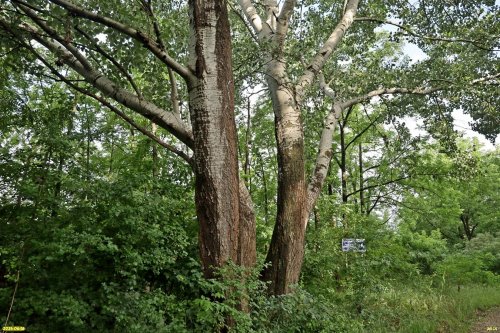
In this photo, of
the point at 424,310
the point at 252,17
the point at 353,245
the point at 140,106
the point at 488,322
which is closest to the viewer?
the point at 140,106

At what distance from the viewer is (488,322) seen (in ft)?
24.4

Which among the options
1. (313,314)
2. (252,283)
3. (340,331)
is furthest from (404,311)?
(252,283)

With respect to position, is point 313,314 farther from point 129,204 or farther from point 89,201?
point 89,201

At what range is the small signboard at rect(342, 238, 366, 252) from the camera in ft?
25.3

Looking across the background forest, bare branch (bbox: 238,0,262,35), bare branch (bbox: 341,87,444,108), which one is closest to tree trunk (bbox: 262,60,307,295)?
the background forest

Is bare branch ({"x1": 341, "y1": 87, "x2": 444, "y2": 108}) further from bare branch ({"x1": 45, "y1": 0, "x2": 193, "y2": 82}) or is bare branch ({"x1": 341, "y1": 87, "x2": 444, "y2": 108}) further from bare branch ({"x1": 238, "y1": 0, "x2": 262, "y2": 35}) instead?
bare branch ({"x1": 45, "y1": 0, "x2": 193, "y2": 82})

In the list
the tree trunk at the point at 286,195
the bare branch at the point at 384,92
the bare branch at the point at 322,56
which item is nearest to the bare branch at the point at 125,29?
the tree trunk at the point at 286,195

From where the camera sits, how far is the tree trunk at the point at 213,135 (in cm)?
390

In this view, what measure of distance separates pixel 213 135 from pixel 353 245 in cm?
495

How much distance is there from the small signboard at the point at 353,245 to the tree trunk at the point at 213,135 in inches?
169

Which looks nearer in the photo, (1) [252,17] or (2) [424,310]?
(1) [252,17]

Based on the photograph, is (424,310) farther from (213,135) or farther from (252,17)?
(252,17)

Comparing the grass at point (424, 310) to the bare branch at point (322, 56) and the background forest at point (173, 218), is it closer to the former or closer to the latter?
the background forest at point (173, 218)

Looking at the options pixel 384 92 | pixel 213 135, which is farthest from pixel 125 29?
pixel 384 92
